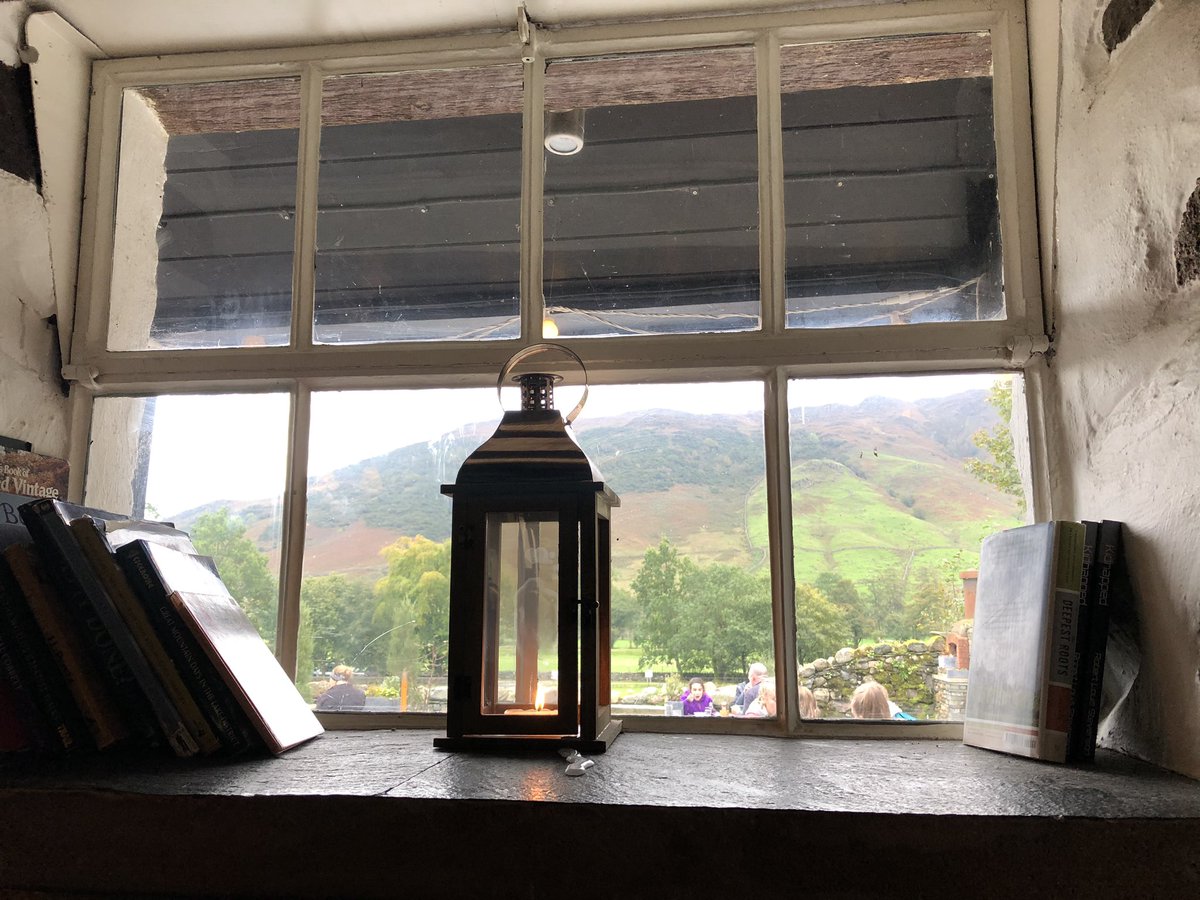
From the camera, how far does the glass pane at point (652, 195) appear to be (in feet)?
5.32

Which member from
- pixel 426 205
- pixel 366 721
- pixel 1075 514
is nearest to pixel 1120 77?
pixel 1075 514

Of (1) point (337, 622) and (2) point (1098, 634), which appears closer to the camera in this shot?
(2) point (1098, 634)

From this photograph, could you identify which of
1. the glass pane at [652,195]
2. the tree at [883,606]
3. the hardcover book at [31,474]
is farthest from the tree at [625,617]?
the hardcover book at [31,474]

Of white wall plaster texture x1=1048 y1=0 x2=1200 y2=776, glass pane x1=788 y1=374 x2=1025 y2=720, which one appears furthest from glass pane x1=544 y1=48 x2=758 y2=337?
white wall plaster texture x1=1048 y1=0 x2=1200 y2=776

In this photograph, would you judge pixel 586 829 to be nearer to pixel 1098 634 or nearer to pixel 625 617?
pixel 625 617

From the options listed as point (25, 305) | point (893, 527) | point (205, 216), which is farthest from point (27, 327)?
point (893, 527)

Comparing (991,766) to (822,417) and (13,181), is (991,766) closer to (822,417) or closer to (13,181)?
(822,417)

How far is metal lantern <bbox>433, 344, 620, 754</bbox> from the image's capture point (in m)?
1.26

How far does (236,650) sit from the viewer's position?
51.8 inches

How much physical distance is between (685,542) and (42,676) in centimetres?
99

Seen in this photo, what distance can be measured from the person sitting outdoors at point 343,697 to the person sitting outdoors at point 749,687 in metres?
0.65

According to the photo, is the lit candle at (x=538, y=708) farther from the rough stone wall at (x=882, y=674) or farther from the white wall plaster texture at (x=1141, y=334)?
the white wall plaster texture at (x=1141, y=334)

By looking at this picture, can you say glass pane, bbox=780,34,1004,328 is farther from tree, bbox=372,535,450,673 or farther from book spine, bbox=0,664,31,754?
book spine, bbox=0,664,31,754

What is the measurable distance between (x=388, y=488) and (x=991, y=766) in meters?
1.07
